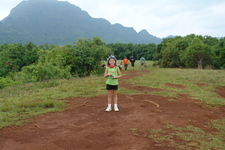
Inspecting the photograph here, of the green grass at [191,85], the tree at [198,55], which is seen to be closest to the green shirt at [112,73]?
the green grass at [191,85]

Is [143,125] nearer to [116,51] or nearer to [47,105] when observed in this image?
[47,105]

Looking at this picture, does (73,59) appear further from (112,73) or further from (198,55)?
(198,55)

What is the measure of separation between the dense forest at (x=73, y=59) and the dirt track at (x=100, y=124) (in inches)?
360

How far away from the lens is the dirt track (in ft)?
11.5

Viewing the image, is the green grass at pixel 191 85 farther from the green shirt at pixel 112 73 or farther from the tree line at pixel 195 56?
the tree line at pixel 195 56

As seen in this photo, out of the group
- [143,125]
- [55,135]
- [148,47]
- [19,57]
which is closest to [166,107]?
[143,125]

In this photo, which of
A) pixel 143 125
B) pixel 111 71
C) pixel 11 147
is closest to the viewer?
pixel 11 147

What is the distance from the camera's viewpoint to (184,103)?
7.00 meters

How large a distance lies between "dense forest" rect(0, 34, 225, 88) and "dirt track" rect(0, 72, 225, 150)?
9.13 m

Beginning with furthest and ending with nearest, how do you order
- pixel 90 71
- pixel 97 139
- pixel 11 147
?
pixel 90 71 < pixel 97 139 < pixel 11 147

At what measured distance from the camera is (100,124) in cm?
457

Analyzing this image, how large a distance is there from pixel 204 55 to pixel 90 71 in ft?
68.1

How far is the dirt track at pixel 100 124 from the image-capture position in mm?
3502

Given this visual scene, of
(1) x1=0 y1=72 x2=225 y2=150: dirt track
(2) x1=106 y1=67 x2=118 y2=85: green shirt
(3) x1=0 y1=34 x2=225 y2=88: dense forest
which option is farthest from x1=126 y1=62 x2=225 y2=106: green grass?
(3) x1=0 y1=34 x2=225 y2=88: dense forest
